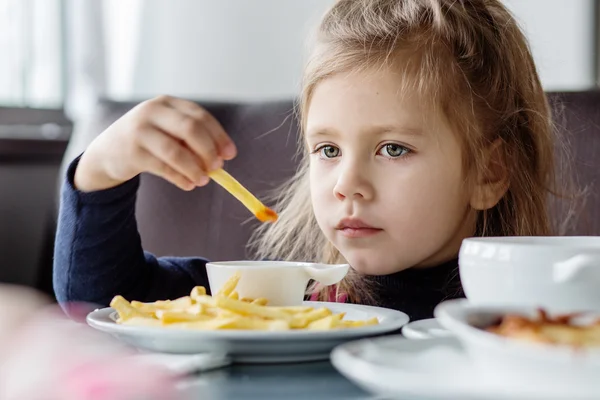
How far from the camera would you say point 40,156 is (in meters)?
2.82

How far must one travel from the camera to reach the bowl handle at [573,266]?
54cm

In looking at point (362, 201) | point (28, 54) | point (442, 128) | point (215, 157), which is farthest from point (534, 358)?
point (28, 54)

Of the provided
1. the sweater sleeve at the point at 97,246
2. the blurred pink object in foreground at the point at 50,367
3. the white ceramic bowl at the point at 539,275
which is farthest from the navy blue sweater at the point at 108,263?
the blurred pink object in foreground at the point at 50,367

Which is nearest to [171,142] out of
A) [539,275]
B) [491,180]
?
[539,275]

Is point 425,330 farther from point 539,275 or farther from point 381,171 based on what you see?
point 381,171

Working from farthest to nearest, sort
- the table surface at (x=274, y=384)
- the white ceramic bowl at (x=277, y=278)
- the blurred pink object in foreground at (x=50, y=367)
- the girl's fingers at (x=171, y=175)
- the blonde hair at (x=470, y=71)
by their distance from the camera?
the blonde hair at (x=470, y=71)
the girl's fingers at (x=171, y=175)
the white ceramic bowl at (x=277, y=278)
the table surface at (x=274, y=384)
the blurred pink object in foreground at (x=50, y=367)

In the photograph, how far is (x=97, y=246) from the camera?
46.9 inches

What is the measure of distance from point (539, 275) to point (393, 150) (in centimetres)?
55

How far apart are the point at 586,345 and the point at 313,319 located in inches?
10.6

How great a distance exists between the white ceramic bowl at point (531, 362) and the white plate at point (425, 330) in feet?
0.40

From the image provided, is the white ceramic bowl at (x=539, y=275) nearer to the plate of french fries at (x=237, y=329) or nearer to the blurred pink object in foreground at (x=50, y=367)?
the plate of french fries at (x=237, y=329)

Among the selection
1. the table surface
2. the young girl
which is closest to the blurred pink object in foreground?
the table surface

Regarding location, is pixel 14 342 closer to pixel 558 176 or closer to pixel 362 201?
pixel 362 201

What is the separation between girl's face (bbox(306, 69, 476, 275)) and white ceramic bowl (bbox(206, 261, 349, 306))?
0.24 m
